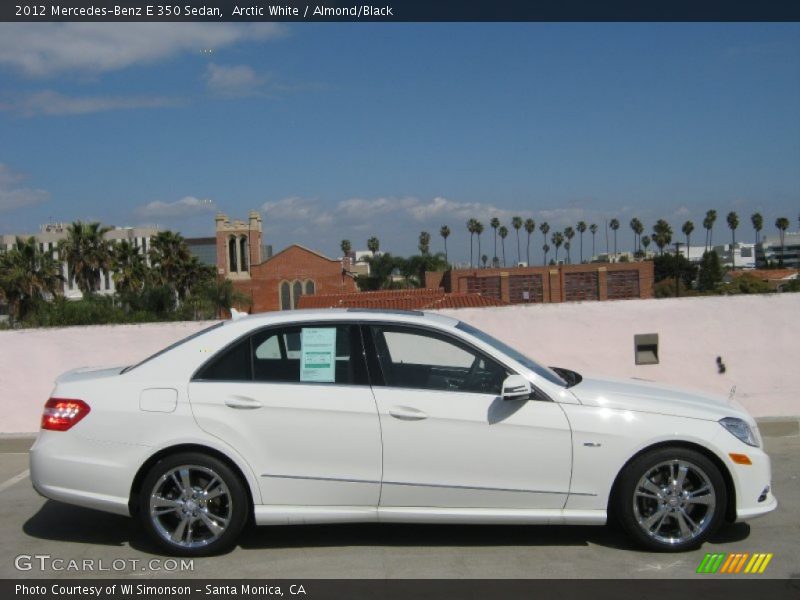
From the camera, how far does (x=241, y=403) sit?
5141 mm

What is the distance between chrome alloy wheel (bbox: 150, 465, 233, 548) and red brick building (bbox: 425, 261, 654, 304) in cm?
6974

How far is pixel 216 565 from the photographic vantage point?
197 inches

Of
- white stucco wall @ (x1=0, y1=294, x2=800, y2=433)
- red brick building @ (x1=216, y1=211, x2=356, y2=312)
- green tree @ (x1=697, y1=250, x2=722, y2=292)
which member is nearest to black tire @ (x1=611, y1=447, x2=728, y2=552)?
white stucco wall @ (x1=0, y1=294, x2=800, y2=433)

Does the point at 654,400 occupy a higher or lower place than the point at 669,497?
higher

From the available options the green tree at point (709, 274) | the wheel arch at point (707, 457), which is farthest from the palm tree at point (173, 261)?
the wheel arch at point (707, 457)

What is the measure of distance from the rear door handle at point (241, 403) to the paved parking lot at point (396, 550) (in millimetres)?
951

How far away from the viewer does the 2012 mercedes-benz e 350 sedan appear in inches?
199

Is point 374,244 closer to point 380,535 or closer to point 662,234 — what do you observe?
point 662,234

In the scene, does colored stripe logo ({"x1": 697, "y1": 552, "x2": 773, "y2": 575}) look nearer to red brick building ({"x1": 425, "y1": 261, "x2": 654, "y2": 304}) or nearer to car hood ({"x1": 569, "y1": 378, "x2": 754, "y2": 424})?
car hood ({"x1": 569, "y1": 378, "x2": 754, "y2": 424})

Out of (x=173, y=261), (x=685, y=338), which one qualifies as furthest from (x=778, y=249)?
(x=685, y=338)

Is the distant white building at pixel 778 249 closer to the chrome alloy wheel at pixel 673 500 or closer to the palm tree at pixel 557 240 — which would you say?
the palm tree at pixel 557 240

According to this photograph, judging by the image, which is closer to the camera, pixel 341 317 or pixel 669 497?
pixel 669 497

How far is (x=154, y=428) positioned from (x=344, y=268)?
91.1 m

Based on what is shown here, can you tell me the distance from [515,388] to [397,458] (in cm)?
84
